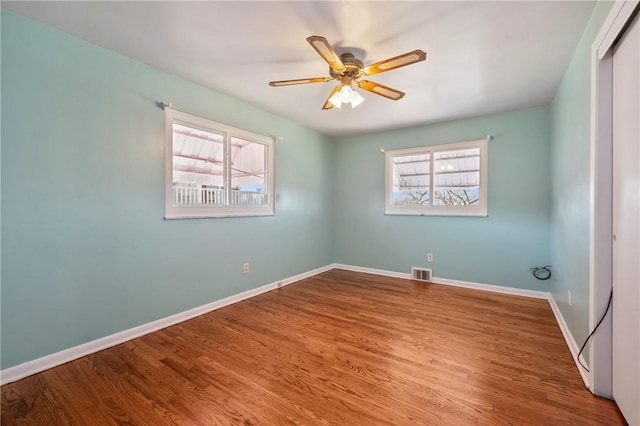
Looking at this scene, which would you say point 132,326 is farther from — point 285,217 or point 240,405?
point 285,217

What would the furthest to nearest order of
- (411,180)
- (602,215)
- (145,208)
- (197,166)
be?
1. (411,180)
2. (197,166)
3. (145,208)
4. (602,215)

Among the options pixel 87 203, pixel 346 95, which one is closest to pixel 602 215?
pixel 346 95

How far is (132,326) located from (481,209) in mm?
4373

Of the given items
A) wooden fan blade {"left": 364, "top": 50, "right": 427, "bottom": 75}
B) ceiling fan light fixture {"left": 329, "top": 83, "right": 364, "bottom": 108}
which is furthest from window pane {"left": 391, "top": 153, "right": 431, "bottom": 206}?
wooden fan blade {"left": 364, "top": 50, "right": 427, "bottom": 75}

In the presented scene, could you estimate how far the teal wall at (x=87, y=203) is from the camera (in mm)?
1835

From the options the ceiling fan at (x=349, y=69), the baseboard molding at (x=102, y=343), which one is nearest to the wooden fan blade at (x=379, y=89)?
the ceiling fan at (x=349, y=69)

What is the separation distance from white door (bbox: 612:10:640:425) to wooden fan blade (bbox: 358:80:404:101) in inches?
52.9

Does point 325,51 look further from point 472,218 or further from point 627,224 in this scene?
point 472,218

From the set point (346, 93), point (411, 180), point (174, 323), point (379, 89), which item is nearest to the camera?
point (346, 93)

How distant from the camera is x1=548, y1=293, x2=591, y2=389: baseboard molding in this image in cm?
176

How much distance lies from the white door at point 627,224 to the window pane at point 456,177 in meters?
2.42

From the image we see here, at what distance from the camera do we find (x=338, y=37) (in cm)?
204

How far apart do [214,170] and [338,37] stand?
6.36 feet

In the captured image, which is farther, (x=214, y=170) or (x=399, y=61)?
(x=214, y=170)
